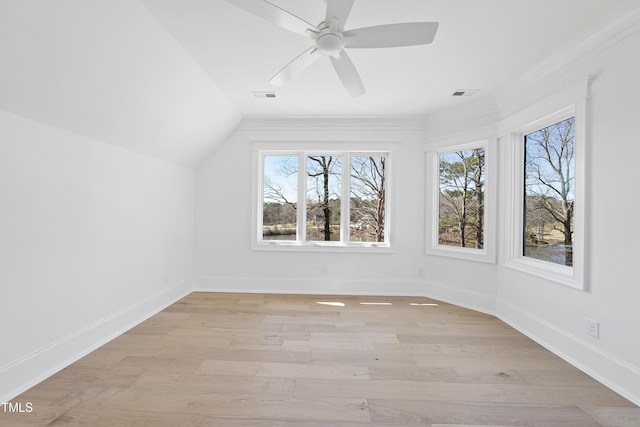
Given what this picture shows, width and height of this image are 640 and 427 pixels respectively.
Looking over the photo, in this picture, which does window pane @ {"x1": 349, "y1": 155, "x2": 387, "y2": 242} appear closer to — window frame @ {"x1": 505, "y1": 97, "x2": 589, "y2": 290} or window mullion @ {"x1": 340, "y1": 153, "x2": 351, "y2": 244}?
window mullion @ {"x1": 340, "y1": 153, "x2": 351, "y2": 244}

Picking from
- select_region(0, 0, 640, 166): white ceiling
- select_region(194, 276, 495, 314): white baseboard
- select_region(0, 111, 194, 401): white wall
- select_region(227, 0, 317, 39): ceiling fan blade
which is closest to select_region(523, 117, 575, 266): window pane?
select_region(0, 0, 640, 166): white ceiling

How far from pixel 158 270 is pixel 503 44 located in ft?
13.4

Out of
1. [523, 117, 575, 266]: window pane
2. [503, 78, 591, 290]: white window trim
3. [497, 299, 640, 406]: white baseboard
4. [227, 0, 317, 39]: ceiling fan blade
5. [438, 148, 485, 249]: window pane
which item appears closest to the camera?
[227, 0, 317, 39]: ceiling fan blade

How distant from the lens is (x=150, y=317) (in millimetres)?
3146

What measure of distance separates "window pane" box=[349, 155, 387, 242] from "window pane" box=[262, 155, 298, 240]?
883 mm

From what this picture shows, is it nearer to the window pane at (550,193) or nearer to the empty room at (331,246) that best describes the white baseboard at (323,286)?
the empty room at (331,246)

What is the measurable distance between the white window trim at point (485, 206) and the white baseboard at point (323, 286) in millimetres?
531

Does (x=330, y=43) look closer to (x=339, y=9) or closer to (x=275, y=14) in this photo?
(x=339, y=9)

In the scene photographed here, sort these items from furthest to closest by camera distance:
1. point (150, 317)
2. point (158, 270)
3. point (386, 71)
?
point (158, 270), point (150, 317), point (386, 71)

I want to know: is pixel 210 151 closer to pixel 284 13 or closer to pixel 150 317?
pixel 150 317

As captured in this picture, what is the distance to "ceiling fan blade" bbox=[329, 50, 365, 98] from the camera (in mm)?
1941

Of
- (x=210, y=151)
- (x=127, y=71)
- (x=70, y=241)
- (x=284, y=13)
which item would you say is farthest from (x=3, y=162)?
(x=210, y=151)

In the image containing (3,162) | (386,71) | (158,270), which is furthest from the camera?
(158,270)

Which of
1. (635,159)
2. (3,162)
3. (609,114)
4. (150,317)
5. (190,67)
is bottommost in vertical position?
(150,317)
